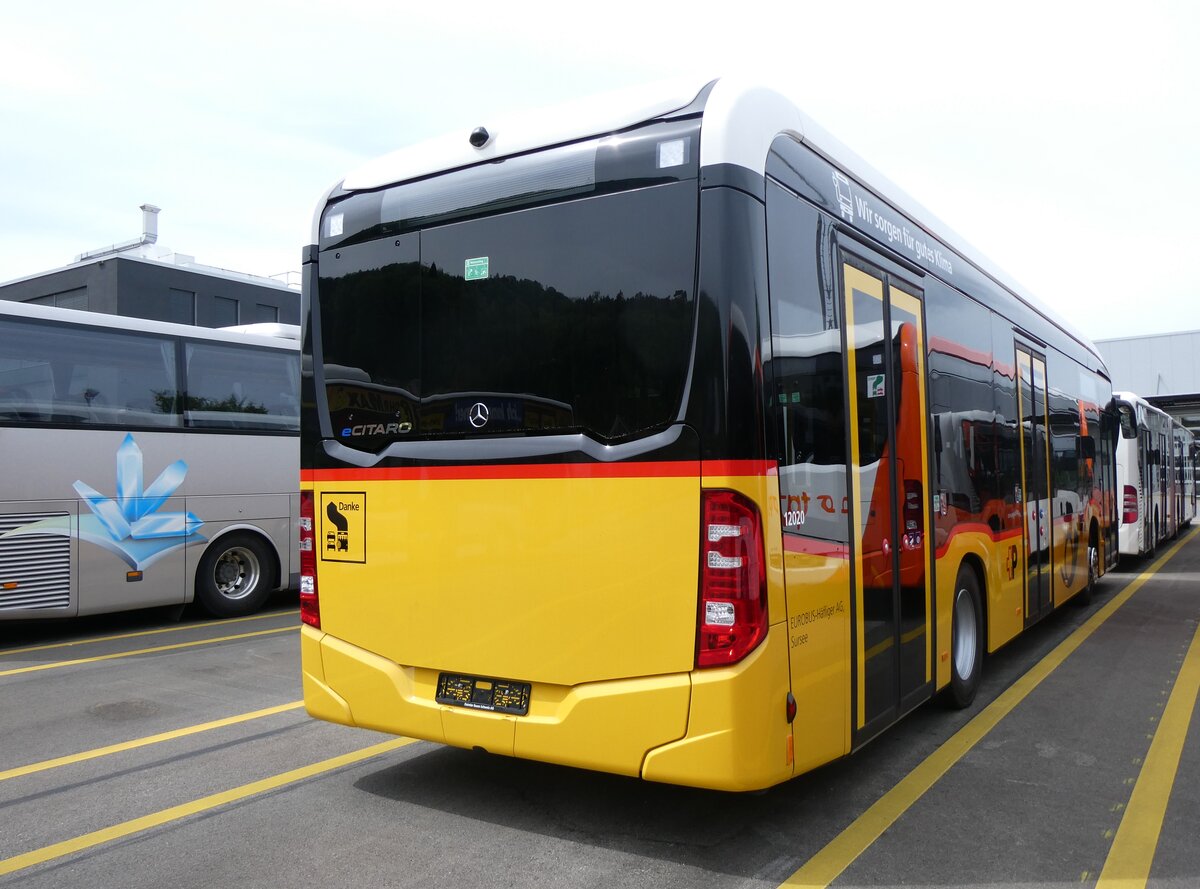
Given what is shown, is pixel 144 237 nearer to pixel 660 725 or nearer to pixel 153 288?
pixel 153 288

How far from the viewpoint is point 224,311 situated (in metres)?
39.3

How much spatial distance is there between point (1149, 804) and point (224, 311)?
39537 mm

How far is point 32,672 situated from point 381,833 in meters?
5.40

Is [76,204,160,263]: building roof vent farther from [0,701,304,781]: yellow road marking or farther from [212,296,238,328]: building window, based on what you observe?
[0,701,304,781]: yellow road marking

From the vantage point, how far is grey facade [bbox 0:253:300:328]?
36.0 m

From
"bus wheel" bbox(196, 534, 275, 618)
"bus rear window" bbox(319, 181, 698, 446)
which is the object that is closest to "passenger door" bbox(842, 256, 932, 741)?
"bus rear window" bbox(319, 181, 698, 446)

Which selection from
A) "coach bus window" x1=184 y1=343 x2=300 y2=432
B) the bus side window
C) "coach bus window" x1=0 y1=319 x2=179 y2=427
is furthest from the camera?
"coach bus window" x1=184 y1=343 x2=300 y2=432

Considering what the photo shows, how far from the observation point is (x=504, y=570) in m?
4.17

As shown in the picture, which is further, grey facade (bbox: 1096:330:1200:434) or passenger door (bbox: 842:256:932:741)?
grey facade (bbox: 1096:330:1200:434)

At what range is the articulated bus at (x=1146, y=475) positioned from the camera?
16.2 metres

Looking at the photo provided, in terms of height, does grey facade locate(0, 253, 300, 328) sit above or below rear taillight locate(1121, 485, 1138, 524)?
above

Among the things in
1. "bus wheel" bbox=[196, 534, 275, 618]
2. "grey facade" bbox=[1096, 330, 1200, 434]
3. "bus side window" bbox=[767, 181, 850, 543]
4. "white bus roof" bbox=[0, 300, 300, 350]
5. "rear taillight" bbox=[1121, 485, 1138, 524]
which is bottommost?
"bus wheel" bbox=[196, 534, 275, 618]

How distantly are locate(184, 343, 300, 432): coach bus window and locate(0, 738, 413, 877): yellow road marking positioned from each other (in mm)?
6541

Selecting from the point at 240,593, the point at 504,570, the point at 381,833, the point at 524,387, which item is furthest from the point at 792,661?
the point at 240,593
